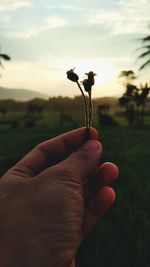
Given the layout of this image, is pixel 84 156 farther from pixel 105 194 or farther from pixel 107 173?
pixel 105 194

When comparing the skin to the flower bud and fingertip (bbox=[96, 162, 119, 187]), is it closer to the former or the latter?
fingertip (bbox=[96, 162, 119, 187])

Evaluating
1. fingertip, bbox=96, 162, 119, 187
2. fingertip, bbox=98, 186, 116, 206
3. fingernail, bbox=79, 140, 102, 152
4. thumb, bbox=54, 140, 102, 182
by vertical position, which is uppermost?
fingernail, bbox=79, 140, 102, 152

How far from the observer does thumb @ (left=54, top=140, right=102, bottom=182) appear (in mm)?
2193

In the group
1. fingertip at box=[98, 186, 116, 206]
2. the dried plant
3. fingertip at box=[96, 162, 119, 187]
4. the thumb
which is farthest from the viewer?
fingertip at box=[98, 186, 116, 206]

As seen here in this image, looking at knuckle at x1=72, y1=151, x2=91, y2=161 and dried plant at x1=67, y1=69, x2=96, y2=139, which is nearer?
dried plant at x1=67, y1=69, x2=96, y2=139

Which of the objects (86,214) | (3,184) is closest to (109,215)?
(86,214)

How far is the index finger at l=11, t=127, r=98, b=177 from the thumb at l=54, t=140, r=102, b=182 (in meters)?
0.22

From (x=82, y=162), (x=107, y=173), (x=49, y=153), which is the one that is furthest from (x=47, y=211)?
(x=49, y=153)

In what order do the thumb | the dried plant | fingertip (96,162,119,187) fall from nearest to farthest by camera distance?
the dried plant, the thumb, fingertip (96,162,119,187)

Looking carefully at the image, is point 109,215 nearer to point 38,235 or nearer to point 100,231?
point 100,231

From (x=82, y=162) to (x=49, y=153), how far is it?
47cm

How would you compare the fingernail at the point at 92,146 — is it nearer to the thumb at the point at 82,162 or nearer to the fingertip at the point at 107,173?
the thumb at the point at 82,162

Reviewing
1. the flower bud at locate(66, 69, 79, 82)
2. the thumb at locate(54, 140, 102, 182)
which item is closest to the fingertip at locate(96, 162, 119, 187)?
the thumb at locate(54, 140, 102, 182)

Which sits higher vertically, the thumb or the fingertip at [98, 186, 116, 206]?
the thumb
